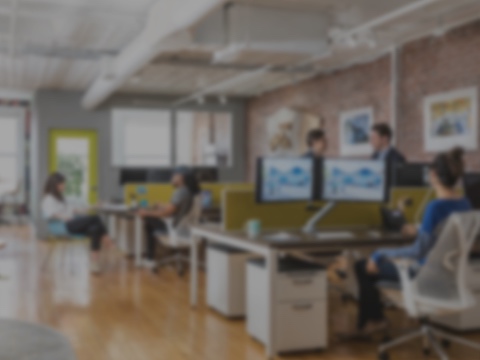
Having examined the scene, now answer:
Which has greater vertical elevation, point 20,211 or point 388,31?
point 388,31

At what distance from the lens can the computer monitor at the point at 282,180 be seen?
14.1 feet

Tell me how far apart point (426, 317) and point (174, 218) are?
360cm

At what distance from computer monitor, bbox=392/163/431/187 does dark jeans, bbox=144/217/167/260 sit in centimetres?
325

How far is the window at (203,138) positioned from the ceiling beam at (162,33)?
4851 mm

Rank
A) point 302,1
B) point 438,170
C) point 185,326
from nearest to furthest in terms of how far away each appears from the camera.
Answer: point 438,170
point 185,326
point 302,1

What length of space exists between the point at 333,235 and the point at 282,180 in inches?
23.0

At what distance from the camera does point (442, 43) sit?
6.98 metres

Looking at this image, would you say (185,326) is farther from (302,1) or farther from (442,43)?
(442,43)

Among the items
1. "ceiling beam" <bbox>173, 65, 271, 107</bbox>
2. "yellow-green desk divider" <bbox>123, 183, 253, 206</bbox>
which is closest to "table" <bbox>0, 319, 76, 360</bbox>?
"yellow-green desk divider" <bbox>123, 183, 253, 206</bbox>

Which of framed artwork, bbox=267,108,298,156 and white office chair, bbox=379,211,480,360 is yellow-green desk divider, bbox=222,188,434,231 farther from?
framed artwork, bbox=267,108,298,156

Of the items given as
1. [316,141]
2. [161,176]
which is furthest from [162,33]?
[161,176]

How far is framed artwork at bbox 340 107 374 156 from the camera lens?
8.45 metres

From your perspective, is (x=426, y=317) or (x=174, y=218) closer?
(x=426, y=317)

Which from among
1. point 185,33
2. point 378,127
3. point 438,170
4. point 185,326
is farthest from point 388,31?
point 185,326
